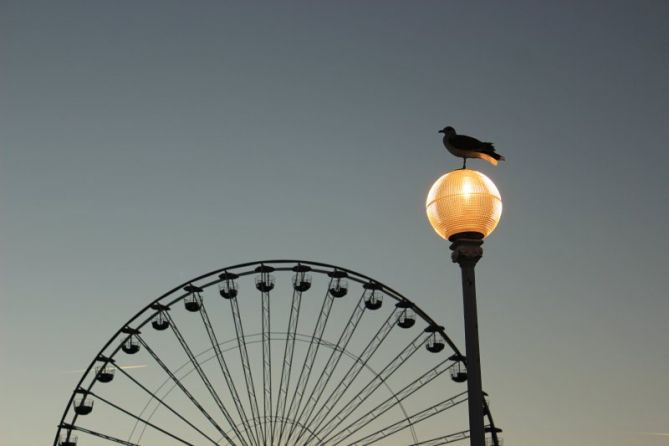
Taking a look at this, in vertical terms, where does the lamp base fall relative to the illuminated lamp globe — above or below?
below

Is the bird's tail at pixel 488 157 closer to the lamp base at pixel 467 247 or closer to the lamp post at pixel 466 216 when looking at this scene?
the lamp post at pixel 466 216

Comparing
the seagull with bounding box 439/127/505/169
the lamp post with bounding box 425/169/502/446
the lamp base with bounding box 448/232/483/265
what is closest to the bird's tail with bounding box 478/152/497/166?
the seagull with bounding box 439/127/505/169

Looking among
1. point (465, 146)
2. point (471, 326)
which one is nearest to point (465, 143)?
point (465, 146)

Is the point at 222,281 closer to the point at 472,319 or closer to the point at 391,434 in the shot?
the point at 391,434

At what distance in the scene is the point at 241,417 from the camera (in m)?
24.5

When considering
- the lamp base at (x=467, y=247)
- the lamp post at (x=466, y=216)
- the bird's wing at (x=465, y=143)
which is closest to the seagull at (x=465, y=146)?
the bird's wing at (x=465, y=143)

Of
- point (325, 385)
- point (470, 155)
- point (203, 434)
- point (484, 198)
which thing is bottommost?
point (484, 198)

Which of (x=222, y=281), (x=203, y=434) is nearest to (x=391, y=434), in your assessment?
(x=203, y=434)

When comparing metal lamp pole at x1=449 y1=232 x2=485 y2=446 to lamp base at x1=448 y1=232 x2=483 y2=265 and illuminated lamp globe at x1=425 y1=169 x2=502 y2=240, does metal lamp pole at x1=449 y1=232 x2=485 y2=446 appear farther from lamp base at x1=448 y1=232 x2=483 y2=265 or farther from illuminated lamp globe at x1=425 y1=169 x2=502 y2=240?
illuminated lamp globe at x1=425 y1=169 x2=502 y2=240

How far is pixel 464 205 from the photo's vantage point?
737cm

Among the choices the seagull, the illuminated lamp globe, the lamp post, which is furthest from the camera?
the seagull

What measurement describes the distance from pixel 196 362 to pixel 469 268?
20210 mm

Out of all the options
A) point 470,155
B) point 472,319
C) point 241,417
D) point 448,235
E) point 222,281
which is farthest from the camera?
point 222,281

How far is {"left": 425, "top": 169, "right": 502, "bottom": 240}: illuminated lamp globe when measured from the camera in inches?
290
